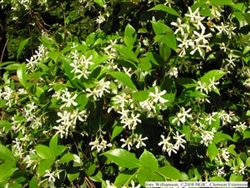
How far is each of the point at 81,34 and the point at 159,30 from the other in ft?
2.58

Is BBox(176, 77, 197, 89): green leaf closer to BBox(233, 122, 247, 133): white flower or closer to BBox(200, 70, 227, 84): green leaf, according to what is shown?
BBox(200, 70, 227, 84): green leaf

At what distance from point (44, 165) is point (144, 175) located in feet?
0.96

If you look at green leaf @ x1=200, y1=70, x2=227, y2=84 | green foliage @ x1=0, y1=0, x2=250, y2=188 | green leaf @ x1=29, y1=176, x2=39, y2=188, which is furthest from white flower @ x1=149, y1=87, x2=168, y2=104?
green leaf @ x1=29, y1=176, x2=39, y2=188

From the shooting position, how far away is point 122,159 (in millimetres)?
1047

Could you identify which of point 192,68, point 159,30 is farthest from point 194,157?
point 159,30

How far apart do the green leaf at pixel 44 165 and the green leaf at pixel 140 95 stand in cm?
30

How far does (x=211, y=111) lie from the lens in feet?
4.87

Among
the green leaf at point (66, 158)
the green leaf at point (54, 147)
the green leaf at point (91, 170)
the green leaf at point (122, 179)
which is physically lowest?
the green leaf at point (91, 170)

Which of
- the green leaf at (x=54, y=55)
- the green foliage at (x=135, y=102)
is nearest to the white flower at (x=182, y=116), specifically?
the green foliage at (x=135, y=102)

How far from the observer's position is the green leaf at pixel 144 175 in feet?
3.26

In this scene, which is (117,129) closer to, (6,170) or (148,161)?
(148,161)

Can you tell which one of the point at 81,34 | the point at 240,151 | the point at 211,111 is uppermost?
the point at 81,34

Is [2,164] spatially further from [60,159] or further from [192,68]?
[192,68]

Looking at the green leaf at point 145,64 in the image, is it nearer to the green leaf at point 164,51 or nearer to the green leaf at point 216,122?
the green leaf at point 164,51
